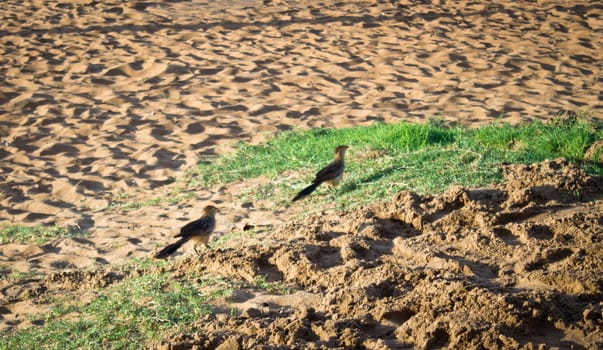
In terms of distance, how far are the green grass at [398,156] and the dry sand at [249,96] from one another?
444 mm

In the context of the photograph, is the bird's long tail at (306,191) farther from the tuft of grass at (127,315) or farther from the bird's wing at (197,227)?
the tuft of grass at (127,315)

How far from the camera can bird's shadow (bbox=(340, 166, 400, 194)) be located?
22.9ft

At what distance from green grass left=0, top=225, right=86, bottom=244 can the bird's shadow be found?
7.70 feet

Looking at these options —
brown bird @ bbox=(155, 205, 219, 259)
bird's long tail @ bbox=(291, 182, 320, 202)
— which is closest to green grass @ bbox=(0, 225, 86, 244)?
brown bird @ bbox=(155, 205, 219, 259)

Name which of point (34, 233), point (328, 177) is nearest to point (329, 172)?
point (328, 177)

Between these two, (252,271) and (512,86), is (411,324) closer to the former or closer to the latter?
(252,271)

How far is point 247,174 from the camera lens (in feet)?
25.9

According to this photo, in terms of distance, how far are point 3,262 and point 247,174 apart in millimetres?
2452

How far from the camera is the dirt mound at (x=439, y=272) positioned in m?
4.10

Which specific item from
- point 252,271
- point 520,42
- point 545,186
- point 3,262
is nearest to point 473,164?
point 545,186

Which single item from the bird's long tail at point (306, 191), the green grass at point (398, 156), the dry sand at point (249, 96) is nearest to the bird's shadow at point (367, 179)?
the green grass at point (398, 156)

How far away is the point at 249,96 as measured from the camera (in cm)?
1066

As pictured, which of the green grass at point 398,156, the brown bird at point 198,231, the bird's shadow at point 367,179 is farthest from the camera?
the bird's shadow at point 367,179

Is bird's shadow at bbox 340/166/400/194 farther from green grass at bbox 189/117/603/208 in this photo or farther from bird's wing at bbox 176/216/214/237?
bird's wing at bbox 176/216/214/237
